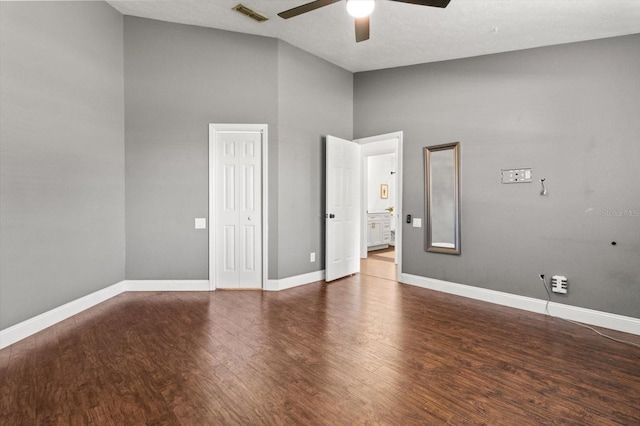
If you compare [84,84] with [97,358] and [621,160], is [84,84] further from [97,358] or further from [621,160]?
[621,160]

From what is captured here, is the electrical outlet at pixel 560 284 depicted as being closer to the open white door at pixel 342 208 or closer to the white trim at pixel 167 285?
the open white door at pixel 342 208

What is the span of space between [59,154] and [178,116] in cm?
142

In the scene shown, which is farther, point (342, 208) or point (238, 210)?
point (342, 208)

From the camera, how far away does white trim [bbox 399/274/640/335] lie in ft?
10.3

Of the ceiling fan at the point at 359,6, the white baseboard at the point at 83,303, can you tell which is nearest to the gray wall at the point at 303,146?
the white baseboard at the point at 83,303

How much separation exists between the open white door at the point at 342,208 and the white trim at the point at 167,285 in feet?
5.85

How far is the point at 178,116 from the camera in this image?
4145 millimetres

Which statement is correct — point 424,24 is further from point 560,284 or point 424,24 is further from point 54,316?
point 54,316

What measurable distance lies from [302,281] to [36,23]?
4.02 m

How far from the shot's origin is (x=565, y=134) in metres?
3.45

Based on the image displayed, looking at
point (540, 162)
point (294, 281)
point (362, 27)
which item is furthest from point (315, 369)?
point (540, 162)

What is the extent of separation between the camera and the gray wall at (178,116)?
4086mm

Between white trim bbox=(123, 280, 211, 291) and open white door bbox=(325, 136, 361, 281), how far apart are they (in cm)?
178

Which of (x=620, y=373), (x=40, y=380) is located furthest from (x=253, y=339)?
(x=620, y=373)
